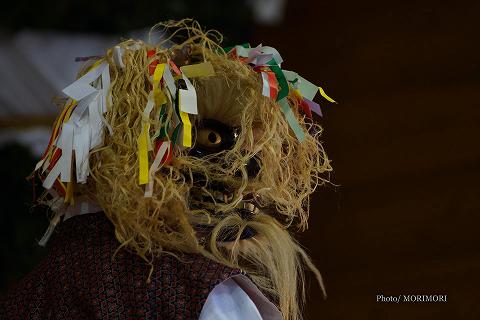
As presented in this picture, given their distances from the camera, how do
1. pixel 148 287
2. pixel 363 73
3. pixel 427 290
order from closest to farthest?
pixel 148 287, pixel 427 290, pixel 363 73

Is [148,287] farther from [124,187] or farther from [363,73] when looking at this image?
[363,73]

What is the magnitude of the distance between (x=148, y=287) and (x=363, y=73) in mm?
1824

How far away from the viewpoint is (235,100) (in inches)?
47.1

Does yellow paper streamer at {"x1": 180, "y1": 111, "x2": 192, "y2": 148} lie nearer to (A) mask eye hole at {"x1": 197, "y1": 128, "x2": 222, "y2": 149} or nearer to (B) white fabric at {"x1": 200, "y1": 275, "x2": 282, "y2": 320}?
(A) mask eye hole at {"x1": 197, "y1": 128, "x2": 222, "y2": 149}

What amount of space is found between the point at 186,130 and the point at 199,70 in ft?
0.31

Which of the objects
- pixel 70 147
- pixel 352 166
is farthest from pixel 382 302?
pixel 70 147

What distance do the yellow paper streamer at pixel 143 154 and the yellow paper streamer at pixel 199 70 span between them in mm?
102

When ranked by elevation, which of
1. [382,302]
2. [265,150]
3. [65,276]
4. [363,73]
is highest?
[265,150]

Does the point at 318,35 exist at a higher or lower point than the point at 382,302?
higher

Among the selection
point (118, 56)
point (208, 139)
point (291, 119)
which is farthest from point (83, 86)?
point (291, 119)

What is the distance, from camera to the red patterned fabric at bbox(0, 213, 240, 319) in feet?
3.52

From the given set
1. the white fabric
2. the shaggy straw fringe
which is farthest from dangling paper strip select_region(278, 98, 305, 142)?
the white fabric

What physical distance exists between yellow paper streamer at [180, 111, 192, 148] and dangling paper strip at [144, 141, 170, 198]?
0.08 ft

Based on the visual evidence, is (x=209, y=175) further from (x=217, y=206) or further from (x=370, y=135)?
(x=370, y=135)
